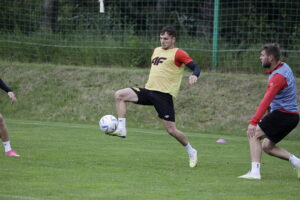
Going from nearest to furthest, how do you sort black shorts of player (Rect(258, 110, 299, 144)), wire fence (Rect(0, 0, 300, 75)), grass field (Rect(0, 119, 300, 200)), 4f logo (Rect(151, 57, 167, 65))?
grass field (Rect(0, 119, 300, 200)), black shorts of player (Rect(258, 110, 299, 144)), 4f logo (Rect(151, 57, 167, 65)), wire fence (Rect(0, 0, 300, 75))

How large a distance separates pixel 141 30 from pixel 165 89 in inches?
481

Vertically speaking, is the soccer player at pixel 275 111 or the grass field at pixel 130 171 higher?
the soccer player at pixel 275 111

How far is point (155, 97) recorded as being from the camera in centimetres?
1014

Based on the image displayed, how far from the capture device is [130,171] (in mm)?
9008

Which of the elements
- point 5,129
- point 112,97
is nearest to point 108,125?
point 5,129

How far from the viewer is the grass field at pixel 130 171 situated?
725 cm

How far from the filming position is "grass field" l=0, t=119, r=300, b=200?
286 inches

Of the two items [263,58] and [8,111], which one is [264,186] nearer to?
[263,58]

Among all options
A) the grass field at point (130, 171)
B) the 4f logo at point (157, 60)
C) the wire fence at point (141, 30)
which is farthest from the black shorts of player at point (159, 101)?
the wire fence at point (141, 30)

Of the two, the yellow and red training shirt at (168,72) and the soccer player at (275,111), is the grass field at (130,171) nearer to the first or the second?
the soccer player at (275,111)

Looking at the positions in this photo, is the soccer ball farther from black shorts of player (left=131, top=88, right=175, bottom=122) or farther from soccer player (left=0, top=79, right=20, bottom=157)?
soccer player (left=0, top=79, right=20, bottom=157)

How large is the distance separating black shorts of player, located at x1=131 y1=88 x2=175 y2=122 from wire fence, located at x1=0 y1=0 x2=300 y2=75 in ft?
32.2

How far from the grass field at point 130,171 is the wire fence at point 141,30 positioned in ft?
19.6

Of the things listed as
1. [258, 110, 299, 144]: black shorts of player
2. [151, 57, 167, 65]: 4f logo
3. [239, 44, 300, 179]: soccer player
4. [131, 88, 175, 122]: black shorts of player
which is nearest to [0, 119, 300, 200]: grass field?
[239, 44, 300, 179]: soccer player
